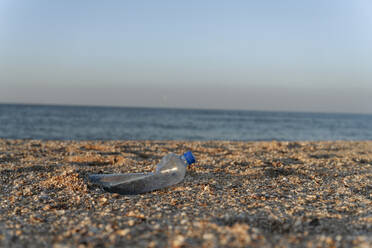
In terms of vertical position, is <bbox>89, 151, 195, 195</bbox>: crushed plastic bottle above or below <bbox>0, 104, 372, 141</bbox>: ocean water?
above

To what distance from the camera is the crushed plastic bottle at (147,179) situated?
16.2ft

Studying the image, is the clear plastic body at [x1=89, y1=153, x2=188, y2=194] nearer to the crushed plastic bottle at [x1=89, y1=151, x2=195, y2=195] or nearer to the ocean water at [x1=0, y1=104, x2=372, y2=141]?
the crushed plastic bottle at [x1=89, y1=151, x2=195, y2=195]

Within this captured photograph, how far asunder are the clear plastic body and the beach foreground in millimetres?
186

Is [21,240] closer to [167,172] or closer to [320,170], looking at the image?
[167,172]

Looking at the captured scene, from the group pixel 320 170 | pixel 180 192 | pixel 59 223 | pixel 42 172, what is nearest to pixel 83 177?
pixel 42 172

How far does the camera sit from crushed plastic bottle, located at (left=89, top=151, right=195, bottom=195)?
16.2 feet

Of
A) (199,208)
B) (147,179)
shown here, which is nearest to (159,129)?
(147,179)

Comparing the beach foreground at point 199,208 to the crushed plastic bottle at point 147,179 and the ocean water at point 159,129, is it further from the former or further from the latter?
the ocean water at point 159,129

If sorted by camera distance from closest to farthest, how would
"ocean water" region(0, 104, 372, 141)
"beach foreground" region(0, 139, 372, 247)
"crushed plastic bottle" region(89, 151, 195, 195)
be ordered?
"beach foreground" region(0, 139, 372, 247) → "crushed plastic bottle" region(89, 151, 195, 195) → "ocean water" region(0, 104, 372, 141)

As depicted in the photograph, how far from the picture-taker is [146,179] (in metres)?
A: 5.12

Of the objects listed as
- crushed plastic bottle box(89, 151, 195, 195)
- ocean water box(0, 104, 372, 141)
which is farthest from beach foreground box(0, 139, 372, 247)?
ocean water box(0, 104, 372, 141)

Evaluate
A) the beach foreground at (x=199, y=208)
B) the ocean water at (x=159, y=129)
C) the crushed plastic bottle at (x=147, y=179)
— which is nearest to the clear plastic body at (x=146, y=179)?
the crushed plastic bottle at (x=147, y=179)

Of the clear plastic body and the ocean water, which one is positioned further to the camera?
the ocean water

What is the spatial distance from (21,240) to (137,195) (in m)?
1.96
